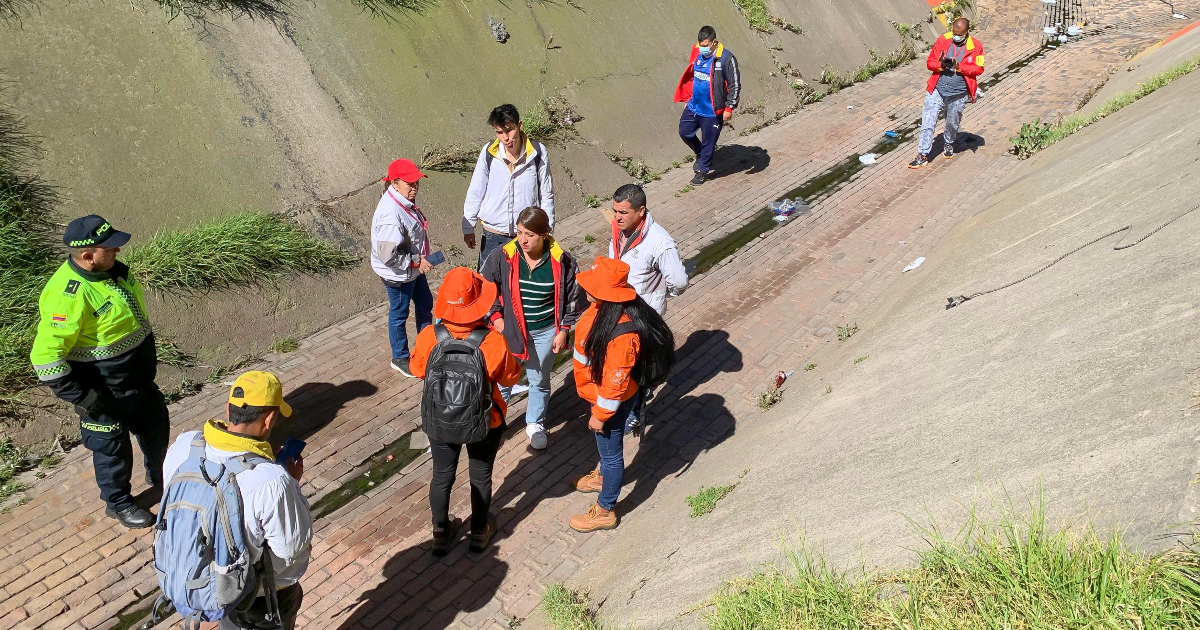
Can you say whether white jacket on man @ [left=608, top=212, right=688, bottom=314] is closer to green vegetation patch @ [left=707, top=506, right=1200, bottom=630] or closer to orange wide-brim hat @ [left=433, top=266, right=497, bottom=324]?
orange wide-brim hat @ [left=433, top=266, right=497, bottom=324]

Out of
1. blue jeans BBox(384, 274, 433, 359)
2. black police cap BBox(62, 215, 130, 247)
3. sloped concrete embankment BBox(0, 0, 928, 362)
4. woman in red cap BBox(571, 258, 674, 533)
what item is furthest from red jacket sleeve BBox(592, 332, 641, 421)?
sloped concrete embankment BBox(0, 0, 928, 362)

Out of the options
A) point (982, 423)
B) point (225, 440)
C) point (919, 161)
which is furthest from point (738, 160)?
point (225, 440)

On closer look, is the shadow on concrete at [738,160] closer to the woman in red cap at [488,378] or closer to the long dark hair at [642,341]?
the long dark hair at [642,341]

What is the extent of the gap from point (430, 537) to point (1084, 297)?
4473mm

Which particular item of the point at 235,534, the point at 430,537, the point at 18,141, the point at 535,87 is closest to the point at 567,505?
the point at 430,537

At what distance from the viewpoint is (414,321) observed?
7.37 metres

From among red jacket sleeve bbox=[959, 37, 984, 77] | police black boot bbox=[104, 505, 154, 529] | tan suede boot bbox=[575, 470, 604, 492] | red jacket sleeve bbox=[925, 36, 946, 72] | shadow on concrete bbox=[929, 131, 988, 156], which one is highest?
police black boot bbox=[104, 505, 154, 529]

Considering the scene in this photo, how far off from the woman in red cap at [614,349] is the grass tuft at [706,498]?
53 cm

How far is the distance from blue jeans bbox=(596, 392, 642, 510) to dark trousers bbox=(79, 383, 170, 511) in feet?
9.21

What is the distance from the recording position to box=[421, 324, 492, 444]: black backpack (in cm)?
417

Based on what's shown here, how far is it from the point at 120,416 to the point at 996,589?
475 cm

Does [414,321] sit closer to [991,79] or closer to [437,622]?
[437,622]

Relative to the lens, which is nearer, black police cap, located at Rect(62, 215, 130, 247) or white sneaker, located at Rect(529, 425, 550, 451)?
black police cap, located at Rect(62, 215, 130, 247)

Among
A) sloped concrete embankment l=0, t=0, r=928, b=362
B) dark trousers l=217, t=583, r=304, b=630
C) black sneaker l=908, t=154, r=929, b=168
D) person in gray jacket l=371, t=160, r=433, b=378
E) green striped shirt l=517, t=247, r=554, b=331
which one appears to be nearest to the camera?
dark trousers l=217, t=583, r=304, b=630
